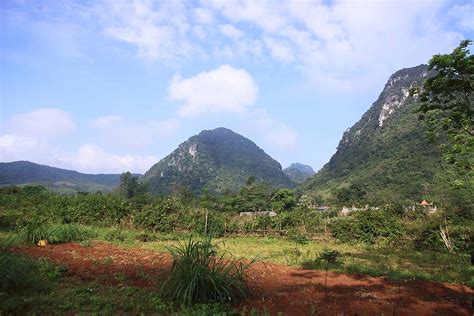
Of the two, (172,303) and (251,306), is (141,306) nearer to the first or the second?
(172,303)

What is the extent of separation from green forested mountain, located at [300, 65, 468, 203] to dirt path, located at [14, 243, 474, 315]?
82.9 ft

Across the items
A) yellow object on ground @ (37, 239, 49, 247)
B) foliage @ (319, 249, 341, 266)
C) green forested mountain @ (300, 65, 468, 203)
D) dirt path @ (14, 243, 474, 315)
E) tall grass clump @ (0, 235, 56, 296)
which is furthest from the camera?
green forested mountain @ (300, 65, 468, 203)

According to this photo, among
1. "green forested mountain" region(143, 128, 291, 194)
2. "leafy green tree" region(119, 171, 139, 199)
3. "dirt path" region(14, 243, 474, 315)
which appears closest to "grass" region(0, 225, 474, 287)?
"dirt path" region(14, 243, 474, 315)

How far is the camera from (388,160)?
85.9 meters

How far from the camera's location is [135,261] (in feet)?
28.2

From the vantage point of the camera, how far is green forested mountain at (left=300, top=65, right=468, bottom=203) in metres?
61.4

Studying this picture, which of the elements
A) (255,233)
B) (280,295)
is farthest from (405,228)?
(280,295)

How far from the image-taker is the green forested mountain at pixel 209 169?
419 feet

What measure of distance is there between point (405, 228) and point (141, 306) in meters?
13.8

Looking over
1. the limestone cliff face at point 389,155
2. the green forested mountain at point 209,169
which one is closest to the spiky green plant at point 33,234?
the limestone cliff face at point 389,155

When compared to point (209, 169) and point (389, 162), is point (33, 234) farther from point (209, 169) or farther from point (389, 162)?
point (209, 169)

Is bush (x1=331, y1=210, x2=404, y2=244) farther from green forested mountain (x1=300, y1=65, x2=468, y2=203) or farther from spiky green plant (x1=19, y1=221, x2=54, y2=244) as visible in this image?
green forested mountain (x1=300, y1=65, x2=468, y2=203)

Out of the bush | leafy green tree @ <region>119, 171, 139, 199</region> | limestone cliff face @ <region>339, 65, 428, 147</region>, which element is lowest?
the bush

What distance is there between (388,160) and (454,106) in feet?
268
